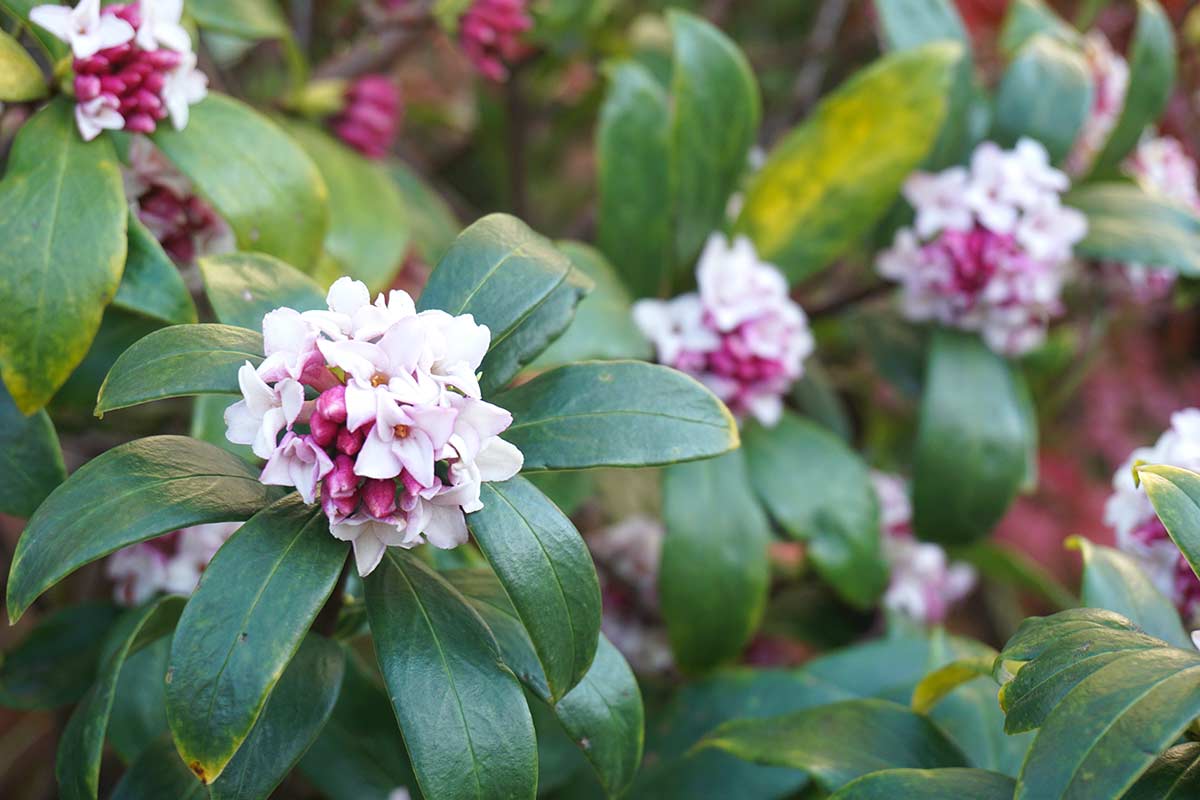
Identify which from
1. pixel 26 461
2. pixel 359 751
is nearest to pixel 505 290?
pixel 26 461

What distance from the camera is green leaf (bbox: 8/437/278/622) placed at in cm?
64

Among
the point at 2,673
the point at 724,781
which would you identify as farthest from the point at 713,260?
the point at 2,673

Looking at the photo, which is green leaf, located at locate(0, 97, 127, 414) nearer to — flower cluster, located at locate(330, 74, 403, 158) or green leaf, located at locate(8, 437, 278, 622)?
green leaf, located at locate(8, 437, 278, 622)

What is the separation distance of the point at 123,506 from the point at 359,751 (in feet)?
1.60

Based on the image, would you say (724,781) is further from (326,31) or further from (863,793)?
(326,31)

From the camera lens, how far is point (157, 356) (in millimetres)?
673

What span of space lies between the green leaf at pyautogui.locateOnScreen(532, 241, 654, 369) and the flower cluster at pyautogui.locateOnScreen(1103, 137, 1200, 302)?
0.75 meters

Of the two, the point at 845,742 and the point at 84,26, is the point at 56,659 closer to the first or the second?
the point at 84,26

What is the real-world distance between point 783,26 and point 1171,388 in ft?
3.86

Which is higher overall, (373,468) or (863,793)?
(373,468)

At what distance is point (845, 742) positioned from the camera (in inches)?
35.4

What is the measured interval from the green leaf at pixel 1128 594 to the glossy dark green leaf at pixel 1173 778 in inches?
7.5

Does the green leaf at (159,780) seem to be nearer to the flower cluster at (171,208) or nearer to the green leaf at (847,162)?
the flower cluster at (171,208)

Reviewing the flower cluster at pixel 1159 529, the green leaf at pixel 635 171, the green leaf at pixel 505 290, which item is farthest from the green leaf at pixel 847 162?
the green leaf at pixel 505 290
